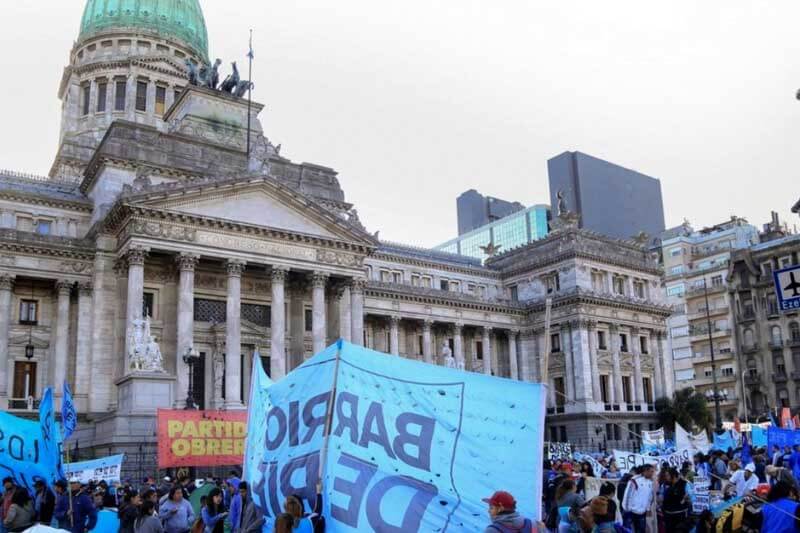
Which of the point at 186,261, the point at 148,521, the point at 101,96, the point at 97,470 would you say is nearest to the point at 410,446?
the point at 148,521

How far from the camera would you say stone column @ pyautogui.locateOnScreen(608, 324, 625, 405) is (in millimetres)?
58406

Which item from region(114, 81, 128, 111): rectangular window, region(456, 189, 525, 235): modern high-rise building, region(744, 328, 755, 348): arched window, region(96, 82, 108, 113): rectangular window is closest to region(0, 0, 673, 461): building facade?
region(96, 82, 108, 113): rectangular window

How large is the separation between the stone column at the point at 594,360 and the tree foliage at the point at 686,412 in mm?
5893

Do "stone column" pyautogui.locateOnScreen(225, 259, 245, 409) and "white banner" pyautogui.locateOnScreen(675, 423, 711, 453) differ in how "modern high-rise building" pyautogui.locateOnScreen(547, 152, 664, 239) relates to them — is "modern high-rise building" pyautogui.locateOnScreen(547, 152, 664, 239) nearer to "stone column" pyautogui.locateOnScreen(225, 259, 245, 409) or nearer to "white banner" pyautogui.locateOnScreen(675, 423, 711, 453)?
"stone column" pyautogui.locateOnScreen(225, 259, 245, 409)

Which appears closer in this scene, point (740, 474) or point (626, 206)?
point (740, 474)

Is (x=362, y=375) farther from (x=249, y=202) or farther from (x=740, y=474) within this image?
(x=249, y=202)

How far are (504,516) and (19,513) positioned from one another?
8.57m

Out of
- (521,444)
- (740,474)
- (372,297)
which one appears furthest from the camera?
(372,297)

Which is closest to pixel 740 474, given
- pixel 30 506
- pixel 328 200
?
pixel 30 506

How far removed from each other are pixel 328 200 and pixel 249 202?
8.32m

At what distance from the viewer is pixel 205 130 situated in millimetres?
48594

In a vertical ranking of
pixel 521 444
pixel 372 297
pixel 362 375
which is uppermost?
pixel 372 297

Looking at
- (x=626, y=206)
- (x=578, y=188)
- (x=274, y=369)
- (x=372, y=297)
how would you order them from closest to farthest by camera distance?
1. (x=274, y=369)
2. (x=372, y=297)
3. (x=578, y=188)
4. (x=626, y=206)

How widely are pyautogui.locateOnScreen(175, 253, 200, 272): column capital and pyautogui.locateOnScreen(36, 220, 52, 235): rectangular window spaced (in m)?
9.13
